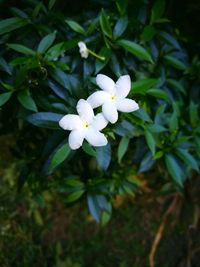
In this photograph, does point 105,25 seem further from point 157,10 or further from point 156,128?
point 156,128

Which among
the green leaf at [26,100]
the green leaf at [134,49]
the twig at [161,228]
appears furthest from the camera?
the twig at [161,228]

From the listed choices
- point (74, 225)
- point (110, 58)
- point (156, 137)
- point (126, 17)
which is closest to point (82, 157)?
point (156, 137)

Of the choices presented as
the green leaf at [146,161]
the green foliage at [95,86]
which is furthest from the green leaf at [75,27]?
the green leaf at [146,161]

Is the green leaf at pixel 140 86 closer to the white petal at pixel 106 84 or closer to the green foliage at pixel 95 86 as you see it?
the green foliage at pixel 95 86

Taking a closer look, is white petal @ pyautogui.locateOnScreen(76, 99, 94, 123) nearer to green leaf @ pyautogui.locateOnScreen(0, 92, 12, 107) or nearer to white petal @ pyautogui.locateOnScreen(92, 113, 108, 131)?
white petal @ pyautogui.locateOnScreen(92, 113, 108, 131)

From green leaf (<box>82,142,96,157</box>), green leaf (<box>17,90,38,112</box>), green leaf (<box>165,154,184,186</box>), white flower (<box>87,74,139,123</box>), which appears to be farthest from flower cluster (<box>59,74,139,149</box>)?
green leaf (<box>165,154,184,186</box>)

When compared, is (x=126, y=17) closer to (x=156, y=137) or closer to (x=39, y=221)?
(x=156, y=137)
